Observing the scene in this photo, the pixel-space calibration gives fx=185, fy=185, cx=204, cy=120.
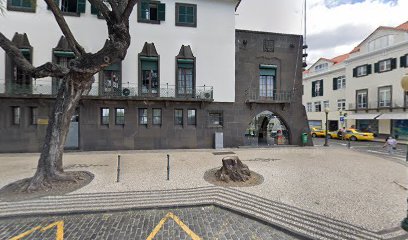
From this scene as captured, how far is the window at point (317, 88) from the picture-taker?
1304 inches

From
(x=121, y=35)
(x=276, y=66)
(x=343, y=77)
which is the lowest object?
(x=121, y=35)

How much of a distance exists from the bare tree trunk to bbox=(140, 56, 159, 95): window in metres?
7.36

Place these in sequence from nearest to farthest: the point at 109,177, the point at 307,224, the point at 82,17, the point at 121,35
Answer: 1. the point at 307,224
2. the point at 121,35
3. the point at 109,177
4. the point at 82,17

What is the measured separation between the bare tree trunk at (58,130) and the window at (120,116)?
7215mm

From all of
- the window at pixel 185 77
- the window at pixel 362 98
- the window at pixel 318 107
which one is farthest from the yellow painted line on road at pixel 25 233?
the window at pixel 318 107

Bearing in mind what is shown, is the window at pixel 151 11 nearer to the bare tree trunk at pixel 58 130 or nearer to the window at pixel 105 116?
the window at pixel 105 116

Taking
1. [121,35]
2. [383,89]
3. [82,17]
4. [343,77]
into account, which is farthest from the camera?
[343,77]

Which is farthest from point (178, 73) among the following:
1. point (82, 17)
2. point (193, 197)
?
point (193, 197)

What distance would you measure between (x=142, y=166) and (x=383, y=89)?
1213 inches

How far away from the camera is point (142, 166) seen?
9172mm

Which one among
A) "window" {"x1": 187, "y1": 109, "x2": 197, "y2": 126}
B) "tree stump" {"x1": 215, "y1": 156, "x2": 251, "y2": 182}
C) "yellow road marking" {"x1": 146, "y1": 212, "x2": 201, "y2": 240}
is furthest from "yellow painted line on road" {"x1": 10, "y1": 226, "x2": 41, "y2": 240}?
"window" {"x1": 187, "y1": 109, "x2": 197, "y2": 126}

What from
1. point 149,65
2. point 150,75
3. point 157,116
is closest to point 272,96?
point 157,116

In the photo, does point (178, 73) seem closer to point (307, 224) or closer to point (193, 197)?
point (193, 197)

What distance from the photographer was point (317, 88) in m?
34.0
